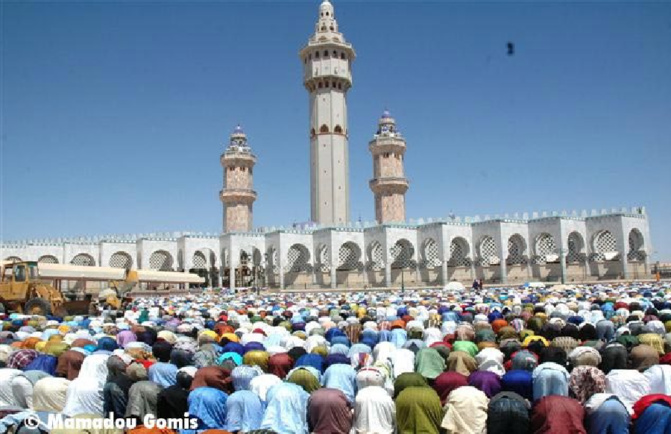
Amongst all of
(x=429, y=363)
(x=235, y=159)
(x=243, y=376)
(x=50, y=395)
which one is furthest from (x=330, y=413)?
(x=235, y=159)

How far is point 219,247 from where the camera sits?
48.2 meters

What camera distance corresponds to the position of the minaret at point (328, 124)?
52094mm

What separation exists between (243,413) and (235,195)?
50.1 m

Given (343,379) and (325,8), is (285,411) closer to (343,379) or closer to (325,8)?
(343,379)

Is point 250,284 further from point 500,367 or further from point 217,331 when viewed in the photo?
point 500,367

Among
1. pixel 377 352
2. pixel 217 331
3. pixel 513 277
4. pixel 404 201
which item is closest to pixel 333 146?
pixel 404 201

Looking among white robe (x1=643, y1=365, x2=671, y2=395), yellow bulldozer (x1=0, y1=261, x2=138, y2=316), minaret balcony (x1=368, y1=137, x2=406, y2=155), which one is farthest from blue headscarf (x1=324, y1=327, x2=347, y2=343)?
minaret balcony (x1=368, y1=137, x2=406, y2=155)

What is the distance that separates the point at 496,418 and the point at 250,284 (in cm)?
4624

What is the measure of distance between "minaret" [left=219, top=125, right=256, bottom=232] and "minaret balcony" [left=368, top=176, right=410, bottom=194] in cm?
1234

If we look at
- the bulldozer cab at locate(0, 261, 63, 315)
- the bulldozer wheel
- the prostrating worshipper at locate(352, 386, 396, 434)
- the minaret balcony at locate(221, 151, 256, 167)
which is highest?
the minaret balcony at locate(221, 151, 256, 167)

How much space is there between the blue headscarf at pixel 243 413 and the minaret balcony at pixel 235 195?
4990 cm

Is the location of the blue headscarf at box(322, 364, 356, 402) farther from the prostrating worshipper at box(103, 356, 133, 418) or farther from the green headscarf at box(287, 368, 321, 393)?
the prostrating worshipper at box(103, 356, 133, 418)

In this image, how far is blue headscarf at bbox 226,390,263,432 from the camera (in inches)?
253

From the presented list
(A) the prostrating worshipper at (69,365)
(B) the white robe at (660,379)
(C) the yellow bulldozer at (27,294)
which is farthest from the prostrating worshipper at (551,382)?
(C) the yellow bulldozer at (27,294)
